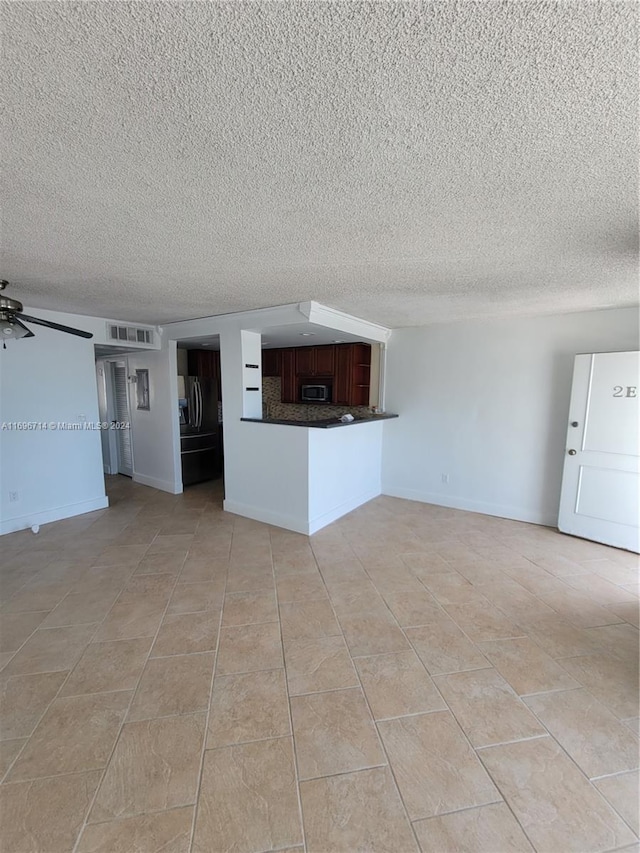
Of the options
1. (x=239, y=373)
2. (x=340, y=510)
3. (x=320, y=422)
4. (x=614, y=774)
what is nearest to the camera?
(x=614, y=774)

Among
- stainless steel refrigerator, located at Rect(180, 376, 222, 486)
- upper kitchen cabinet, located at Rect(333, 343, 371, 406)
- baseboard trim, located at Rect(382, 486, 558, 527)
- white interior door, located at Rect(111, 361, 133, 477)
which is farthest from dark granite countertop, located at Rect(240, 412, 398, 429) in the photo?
white interior door, located at Rect(111, 361, 133, 477)

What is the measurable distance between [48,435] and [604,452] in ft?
19.2

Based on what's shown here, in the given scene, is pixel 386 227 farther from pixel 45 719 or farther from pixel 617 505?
pixel 617 505

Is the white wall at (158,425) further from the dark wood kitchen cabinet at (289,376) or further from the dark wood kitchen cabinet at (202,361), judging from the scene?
the dark wood kitchen cabinet at (289,376)

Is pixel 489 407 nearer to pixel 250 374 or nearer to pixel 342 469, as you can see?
pixel 342 469

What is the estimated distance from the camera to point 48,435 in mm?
3861

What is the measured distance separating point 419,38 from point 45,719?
2781mm

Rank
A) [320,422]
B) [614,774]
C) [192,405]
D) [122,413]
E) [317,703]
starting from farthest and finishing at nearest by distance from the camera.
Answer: [122,413], [192,405], [320,422], [317,703], [614,774]

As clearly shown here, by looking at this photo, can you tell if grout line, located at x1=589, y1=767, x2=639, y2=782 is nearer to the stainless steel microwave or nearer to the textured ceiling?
the textured ceiling

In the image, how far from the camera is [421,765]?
4.61ft

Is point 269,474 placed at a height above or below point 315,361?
below

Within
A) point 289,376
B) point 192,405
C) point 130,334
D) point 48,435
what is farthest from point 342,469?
point 48,435

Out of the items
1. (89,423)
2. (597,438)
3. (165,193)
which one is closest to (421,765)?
(165,193)

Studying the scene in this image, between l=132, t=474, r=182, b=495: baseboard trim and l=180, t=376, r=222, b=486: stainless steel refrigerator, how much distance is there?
211 mm
